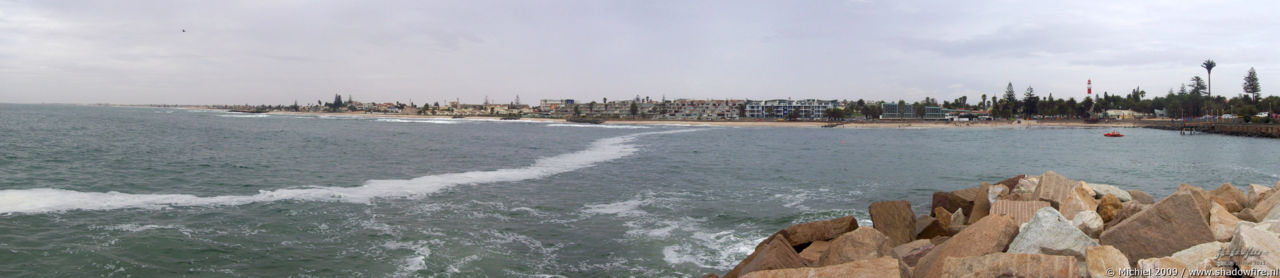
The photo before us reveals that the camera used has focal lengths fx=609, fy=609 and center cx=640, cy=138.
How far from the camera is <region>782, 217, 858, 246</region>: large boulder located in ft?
29.2

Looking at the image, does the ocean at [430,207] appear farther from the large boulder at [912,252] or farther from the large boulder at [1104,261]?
the large boulder at [1104,261]

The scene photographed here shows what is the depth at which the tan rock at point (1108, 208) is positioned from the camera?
8.77m

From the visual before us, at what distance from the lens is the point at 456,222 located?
1274 centimetres

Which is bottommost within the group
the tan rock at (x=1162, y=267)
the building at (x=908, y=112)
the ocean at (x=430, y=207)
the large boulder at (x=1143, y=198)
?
the ocean at (x=430, y=207)

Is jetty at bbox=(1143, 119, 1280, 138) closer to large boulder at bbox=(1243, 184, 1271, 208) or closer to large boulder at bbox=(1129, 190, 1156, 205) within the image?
large boulder at bbox=(1243, 184, 1271, 208)

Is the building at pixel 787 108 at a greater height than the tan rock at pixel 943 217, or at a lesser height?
greater

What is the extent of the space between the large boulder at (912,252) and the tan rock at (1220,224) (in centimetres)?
274

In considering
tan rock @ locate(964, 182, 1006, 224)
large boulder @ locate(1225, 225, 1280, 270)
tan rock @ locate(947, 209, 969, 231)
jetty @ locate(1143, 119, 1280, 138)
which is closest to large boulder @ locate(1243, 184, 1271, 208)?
tan rock @ locate(964, 182, 1006, 224)

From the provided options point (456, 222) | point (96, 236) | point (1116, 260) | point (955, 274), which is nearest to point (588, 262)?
point (456, 222)

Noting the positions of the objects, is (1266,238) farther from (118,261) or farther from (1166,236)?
(118,261)

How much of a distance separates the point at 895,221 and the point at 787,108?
153347mm

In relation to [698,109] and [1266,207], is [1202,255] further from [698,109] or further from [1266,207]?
[698,109]

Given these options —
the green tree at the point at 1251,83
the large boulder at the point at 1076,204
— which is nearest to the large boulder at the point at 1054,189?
the large boulder at the point at 1076,204

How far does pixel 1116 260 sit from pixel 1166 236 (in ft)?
5.45
